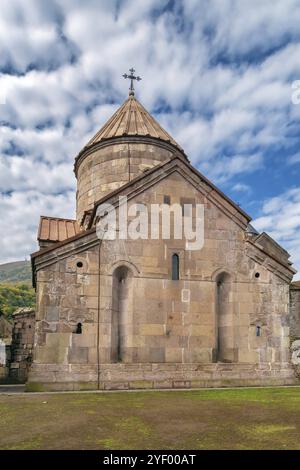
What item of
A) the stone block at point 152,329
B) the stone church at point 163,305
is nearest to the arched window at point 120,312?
the stone church at point 163,305

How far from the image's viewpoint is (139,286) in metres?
12.4

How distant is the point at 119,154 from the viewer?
1745 cm

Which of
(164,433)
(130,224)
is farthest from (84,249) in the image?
(164,433)

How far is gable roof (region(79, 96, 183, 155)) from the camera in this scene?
1764cm

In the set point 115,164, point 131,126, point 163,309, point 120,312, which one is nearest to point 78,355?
point 120,312

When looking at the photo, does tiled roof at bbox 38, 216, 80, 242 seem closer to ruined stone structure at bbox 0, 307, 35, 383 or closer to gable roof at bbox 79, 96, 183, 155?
ruined stone structure at bbox 0, 307, 35, 383

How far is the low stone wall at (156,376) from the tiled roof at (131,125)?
9703 mm

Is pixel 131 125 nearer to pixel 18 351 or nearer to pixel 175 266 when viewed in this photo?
pixel 175 266

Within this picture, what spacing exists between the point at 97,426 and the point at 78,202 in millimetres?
13500

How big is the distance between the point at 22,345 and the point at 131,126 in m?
9.87

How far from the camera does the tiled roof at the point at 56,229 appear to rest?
631 inches

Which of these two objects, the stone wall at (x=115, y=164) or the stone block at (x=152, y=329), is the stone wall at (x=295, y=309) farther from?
the stone block at (x=152, y=329)

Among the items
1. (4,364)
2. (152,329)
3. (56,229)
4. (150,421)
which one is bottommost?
(4,364)
